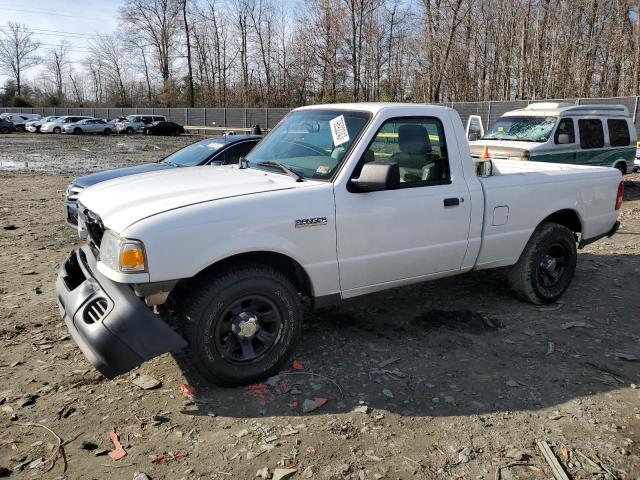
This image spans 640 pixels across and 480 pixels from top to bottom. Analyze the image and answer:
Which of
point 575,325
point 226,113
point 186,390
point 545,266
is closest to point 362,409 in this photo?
point 186,390

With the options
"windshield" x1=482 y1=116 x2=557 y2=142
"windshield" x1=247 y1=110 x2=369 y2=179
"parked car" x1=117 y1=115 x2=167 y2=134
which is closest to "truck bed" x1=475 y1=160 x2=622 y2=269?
"windshield" x1=247 y1=110 x2=369 y2=179

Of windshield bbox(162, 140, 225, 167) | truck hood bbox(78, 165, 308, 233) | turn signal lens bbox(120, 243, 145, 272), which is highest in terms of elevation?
windshield bbox(162, 140, 225, 167)

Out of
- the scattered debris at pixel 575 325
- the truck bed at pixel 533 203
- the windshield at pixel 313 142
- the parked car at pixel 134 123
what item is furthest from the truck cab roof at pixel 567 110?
the parked car at pixel 134 123

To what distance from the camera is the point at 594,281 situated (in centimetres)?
629

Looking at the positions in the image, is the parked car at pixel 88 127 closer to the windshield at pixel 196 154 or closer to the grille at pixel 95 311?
the windshield at pixel 196 154

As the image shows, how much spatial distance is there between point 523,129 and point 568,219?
660 centimetres

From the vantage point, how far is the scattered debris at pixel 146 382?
12.4 ft

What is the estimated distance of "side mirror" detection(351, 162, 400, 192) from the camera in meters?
3.68

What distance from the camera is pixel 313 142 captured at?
433cm

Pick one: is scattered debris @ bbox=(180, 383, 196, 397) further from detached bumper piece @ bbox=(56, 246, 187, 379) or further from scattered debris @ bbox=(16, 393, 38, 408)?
scattered debris @ bbox=(16, 393, 38, 408)

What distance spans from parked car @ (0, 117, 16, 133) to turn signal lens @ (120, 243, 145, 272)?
158 feet

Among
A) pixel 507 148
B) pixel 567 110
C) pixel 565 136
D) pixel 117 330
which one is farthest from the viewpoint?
pixel 567 110

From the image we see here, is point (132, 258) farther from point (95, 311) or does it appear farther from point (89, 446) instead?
point (89, 446)

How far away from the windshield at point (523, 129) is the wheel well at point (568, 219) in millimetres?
5912
